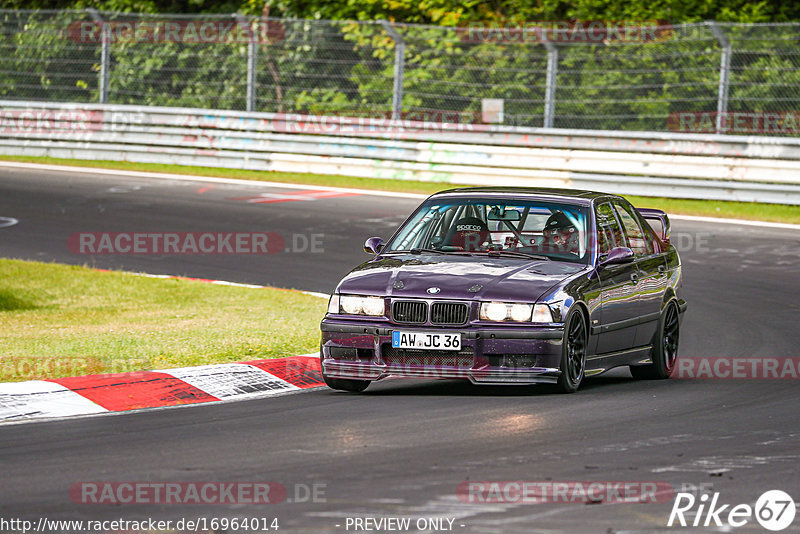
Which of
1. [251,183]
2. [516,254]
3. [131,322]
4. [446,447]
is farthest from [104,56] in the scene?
[446,447]

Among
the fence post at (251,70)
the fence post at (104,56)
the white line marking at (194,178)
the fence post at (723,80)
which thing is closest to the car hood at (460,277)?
the fence post at (723,80)

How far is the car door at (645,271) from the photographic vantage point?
10.6 m

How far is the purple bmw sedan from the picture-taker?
898 centimetres

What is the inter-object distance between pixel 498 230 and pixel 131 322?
4.30m

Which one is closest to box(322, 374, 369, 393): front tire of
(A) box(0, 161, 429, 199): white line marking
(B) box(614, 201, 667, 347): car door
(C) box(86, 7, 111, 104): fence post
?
(B) box(614, 201, 667, 347): car door

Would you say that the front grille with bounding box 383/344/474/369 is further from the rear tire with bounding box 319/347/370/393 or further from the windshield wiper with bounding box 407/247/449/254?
the windshield wiper with bounding box 407/247/449/254

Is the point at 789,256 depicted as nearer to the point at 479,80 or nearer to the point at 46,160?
the point at 479,80

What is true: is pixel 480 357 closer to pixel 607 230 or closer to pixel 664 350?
pixel 607 230

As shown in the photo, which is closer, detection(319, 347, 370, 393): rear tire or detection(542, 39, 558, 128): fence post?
detection(319, 347, 370, 393): rear tire

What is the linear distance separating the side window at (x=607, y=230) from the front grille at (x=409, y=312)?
1.72 metres

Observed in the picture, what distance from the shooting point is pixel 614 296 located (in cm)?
1007

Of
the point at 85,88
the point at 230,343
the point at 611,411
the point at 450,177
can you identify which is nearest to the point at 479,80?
the point at 450,177

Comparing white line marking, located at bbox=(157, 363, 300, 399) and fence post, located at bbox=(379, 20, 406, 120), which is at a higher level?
fence post, located at bbox=(379, 20, 406, 120)

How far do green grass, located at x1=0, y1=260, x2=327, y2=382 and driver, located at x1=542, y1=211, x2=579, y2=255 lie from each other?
223cm
